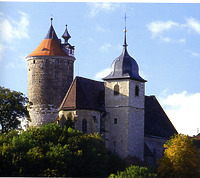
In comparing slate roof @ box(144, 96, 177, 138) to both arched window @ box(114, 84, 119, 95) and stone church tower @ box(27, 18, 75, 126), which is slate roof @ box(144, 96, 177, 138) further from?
stone church tower @ box(27, 18, 75, 126)

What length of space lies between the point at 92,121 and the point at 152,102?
15405 mm

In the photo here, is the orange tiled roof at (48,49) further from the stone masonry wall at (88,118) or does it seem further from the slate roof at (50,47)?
the stone masonry wall at (88,118)

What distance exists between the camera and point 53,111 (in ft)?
306

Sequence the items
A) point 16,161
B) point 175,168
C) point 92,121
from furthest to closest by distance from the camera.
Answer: point 92,121 → point 175,168 → point 16,161

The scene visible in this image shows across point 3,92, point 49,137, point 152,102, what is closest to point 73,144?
point 49,137

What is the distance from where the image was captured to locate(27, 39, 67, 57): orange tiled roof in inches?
3711

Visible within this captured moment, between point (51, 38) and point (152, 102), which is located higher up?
point (51, 38)

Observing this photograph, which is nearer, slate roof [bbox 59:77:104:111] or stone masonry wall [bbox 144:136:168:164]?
slate roof [bbox 59:77:104:111]

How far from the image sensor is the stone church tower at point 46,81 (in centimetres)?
9344

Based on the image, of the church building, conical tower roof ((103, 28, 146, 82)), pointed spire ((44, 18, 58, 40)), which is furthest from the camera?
pointed spire ((44, 18, 58, 40))

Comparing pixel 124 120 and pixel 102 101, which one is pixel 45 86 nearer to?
pixel 102 101

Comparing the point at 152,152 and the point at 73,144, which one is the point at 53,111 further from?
the point at 73,144

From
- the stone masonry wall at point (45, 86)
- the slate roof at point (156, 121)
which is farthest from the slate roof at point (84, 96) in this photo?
the slate roof at point (156, 121)

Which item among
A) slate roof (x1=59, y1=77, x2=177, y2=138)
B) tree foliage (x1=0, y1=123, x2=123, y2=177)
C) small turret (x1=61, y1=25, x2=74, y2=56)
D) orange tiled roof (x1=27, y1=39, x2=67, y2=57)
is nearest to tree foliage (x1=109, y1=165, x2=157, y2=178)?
tree foliage (x1=0, y1=123, x2=123, y2=177)
